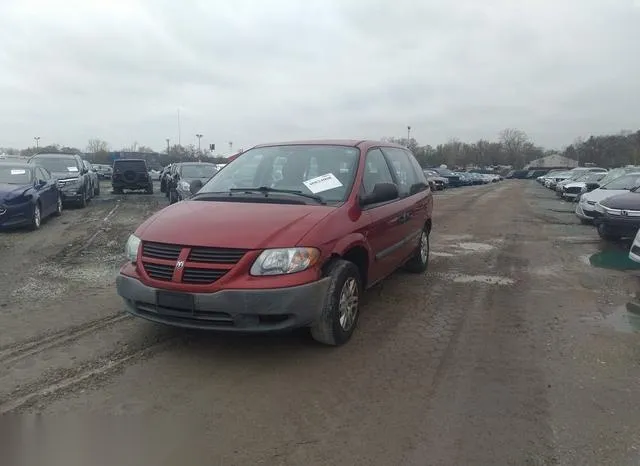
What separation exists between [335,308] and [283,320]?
482mm

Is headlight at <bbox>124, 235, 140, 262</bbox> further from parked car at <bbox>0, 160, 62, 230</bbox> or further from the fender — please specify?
parked car at <bbox>0, 160, 62, 230</bbox>

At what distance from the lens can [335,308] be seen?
14.3ft

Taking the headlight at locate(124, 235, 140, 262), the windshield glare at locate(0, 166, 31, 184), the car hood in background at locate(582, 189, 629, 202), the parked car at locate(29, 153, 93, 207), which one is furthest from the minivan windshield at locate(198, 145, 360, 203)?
the parked car at locate(29, 153, 93, 207)

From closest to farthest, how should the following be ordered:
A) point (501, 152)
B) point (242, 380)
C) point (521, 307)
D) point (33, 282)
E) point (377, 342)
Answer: point (242, 380) < point (377, 342) < point (521, 307) < point (33, 282) < point (501, 152)

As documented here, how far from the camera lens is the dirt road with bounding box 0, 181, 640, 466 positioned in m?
3.04

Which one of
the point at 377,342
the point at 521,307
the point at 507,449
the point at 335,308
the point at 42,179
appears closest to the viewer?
the point at 507,449

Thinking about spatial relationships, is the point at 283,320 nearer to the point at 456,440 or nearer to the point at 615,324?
the point at 456,440

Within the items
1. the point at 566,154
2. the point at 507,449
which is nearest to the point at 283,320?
the point at 507,449

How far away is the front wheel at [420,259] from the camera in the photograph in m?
7.34

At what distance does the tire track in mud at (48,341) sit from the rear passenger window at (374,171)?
273cm

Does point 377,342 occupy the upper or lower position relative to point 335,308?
lower

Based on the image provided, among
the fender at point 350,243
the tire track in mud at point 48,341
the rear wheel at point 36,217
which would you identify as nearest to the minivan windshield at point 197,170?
the rear wheel at point 36,217

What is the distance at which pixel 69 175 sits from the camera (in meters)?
15.9

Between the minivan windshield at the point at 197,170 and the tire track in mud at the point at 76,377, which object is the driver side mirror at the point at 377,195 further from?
the minivan windshield at the point at 197,170
